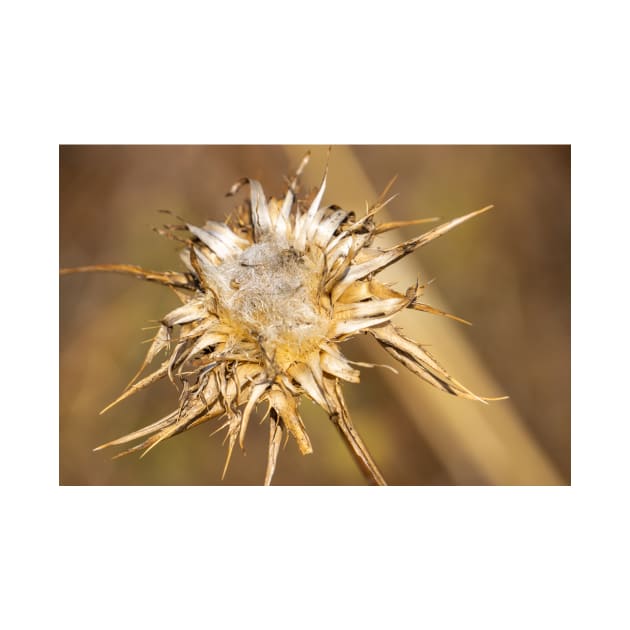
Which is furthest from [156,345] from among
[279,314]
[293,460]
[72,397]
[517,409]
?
[517,409]

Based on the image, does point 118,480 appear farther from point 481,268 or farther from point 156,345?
point 481,268

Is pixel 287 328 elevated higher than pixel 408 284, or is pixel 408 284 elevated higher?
pixel 408 284

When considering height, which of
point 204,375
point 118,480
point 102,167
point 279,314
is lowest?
point 118,480

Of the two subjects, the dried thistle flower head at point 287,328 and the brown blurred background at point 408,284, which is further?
the brown blurred background at point 408,284

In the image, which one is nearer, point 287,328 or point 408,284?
point 287,328
